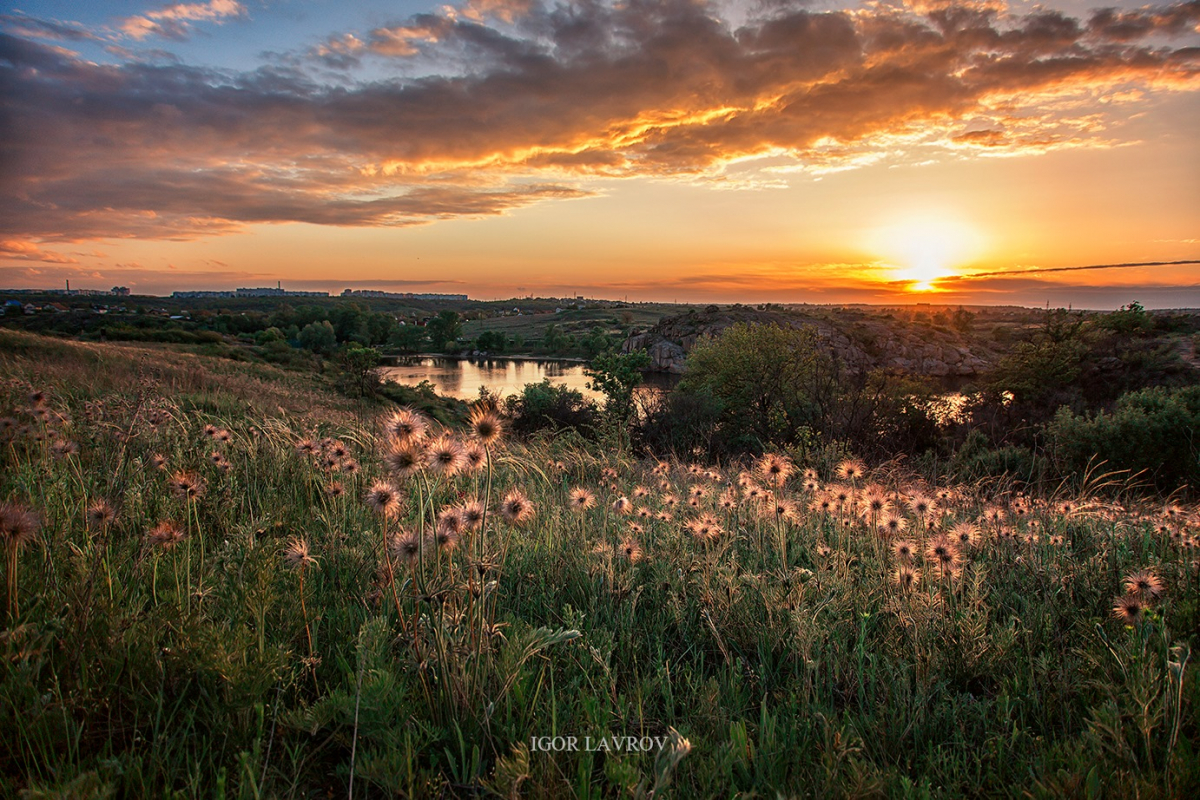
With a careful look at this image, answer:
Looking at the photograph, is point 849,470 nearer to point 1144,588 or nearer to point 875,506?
point 875,506

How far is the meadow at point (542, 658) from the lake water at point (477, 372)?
239 feet

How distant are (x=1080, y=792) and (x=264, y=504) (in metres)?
5.08

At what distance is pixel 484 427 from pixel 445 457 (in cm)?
20

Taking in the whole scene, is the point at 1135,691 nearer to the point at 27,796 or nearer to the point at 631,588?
the point at 631,588

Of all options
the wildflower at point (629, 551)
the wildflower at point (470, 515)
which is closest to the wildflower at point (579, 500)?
the wildflower at point (629, 551)

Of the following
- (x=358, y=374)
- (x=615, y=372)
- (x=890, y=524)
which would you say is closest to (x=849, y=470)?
(x=890, y=524)

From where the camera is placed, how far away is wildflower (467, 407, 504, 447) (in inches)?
91.1

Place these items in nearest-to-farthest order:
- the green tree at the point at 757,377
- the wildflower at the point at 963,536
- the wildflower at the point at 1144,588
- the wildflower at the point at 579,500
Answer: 1. the wildflower at the point at 1144,588
2. the wildflower at the point at 963,536
3. the wildflower at the point at 579,500
4. the green tree at the point at 757,377

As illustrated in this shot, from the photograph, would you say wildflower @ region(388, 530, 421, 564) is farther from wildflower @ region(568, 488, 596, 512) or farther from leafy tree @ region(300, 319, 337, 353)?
leafy tree @ region(300, 319, 337, 353)

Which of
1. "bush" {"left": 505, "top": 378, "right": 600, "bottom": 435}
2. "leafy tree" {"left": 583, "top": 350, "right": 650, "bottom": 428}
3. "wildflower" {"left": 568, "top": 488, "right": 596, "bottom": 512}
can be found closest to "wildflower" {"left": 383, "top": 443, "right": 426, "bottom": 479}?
"wildflower" {"left": 568, "top": 488, "right": 596, "bottom": 512}

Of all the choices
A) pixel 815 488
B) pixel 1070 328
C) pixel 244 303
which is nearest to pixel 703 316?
pixel 1070 328

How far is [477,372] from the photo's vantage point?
352 ft

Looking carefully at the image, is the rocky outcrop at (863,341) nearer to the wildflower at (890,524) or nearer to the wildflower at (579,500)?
the wildflower at (579,500)

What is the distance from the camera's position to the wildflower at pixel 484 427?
2.31 meters
